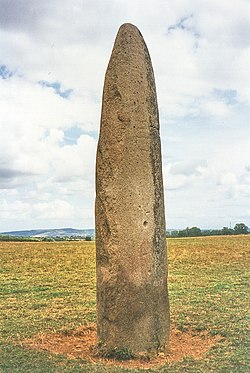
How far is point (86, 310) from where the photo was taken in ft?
46.0

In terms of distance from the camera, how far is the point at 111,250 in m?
9.27

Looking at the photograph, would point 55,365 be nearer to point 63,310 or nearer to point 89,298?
point 63,310

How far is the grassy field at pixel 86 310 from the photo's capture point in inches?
347

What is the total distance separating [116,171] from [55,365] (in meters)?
3.51

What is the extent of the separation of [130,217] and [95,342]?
284 cm

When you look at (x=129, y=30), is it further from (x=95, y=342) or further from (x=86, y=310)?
(x=86, y=310)

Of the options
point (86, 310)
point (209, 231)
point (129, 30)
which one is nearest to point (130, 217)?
point (129, 30)

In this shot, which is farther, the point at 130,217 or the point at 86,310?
the point at 86,310

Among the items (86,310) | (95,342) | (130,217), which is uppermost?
(130,217)

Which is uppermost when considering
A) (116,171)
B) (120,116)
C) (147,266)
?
(120,116)

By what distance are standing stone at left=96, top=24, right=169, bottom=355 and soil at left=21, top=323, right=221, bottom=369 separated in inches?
11.1

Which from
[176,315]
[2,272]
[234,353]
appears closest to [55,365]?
[234,353]

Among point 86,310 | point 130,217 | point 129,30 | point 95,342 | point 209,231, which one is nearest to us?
point 130,217

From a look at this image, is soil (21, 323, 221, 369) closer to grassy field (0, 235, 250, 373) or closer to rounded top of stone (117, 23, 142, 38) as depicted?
grassy field (0, 235, 250, 373)
